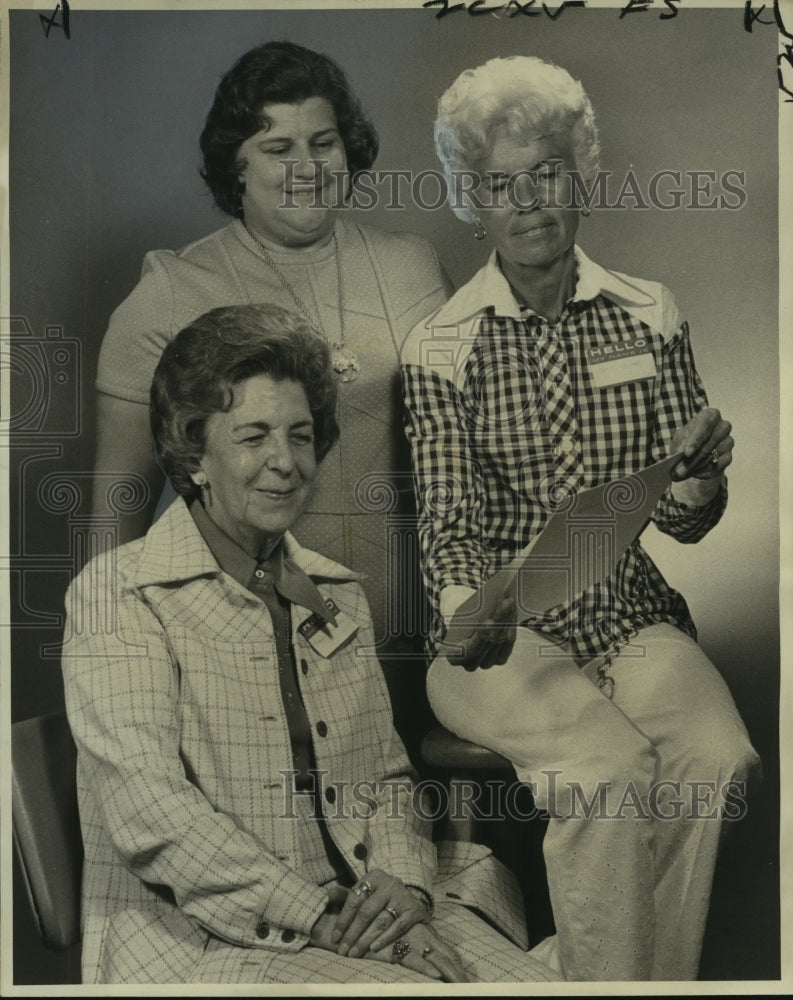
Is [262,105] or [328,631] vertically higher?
[262,105]

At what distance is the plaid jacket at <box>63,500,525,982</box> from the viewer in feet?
8.27

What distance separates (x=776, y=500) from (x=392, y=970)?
1.31m

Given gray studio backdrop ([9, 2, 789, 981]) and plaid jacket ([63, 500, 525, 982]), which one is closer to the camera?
plaid jacket ([63, 500, 525, 982])

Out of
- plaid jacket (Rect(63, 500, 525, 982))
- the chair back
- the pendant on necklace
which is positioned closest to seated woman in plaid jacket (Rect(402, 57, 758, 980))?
the pendant on necklace

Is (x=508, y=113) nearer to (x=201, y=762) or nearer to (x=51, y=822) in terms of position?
(x=201, y=762)

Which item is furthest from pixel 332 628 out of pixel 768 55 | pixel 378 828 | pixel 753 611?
pixel 768 55

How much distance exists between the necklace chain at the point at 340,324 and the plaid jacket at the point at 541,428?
119 mm

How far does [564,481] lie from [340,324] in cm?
60


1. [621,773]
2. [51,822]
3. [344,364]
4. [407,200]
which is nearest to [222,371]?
[344,364]

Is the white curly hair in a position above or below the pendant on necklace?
above

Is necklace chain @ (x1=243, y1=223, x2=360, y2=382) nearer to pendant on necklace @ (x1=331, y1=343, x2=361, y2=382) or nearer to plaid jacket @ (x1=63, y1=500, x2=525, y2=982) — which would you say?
pendant on necklace @ (x1=331, y1=343, x2=361, y2=382)

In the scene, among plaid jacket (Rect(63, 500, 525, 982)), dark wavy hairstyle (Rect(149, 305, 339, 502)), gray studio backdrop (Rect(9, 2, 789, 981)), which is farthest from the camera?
gray studio backdrop (Rect(9, 2, 789, 981))

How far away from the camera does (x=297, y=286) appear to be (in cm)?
276

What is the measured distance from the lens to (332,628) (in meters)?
2.71
